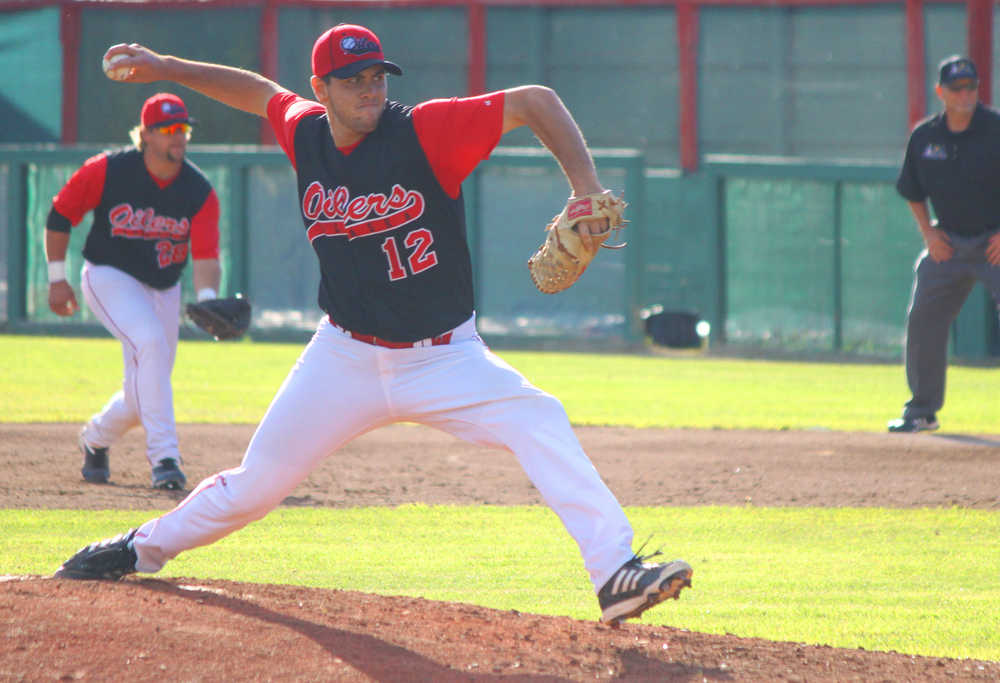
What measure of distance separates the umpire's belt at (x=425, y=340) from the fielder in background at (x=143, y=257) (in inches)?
118

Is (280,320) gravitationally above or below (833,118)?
below

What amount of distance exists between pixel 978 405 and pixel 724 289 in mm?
5483

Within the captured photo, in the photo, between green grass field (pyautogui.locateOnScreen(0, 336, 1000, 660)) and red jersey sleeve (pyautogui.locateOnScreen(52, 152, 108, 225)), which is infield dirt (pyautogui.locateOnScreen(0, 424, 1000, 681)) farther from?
red jersey sleeve (pyautogui.locateOnScreen(52, 152, 108, 225))

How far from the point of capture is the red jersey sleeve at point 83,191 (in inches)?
282

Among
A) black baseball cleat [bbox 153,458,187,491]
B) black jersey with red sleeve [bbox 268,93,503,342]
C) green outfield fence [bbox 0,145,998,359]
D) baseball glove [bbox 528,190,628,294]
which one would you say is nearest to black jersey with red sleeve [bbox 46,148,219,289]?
black baseball cleat [bbox 153,458,187,491]

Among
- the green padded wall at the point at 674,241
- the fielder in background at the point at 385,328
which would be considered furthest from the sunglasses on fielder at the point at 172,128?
the green padded wall at the point at 674,241

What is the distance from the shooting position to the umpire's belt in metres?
4.26

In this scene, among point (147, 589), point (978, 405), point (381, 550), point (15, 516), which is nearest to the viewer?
point (147, 589)

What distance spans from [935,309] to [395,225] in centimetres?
561

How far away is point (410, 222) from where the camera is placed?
4227mm

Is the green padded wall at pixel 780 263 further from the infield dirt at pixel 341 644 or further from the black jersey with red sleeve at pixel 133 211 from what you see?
the infield dirt at pixel 341 644

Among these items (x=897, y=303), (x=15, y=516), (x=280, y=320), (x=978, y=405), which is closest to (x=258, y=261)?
(x=280, y=320)

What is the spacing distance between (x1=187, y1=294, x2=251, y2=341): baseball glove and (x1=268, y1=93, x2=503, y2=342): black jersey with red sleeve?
211 cm

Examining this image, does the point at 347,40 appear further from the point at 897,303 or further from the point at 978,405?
the point at 897,303
